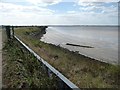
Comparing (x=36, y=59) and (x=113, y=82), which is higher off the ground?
(x=36, y=59)

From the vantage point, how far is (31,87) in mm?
6961

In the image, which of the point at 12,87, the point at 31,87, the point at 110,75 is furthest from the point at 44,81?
the point at 110,75

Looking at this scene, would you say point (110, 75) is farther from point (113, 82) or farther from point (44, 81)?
point (44, 81)

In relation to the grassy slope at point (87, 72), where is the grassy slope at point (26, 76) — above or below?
above

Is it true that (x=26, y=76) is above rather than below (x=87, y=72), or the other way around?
above

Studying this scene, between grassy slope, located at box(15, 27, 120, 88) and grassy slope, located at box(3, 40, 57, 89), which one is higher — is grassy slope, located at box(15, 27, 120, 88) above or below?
below

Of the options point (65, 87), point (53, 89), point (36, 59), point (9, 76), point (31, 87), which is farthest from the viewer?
point (36, 59)

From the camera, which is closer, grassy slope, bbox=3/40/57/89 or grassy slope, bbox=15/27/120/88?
grassy slope, bbox=3/40/57/89

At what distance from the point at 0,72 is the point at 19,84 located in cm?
215

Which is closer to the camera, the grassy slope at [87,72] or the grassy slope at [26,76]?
the grassy slope at [26,76]

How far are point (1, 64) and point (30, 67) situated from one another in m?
2.69

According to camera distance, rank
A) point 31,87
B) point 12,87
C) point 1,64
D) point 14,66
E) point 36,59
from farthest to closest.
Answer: point 1,64 → point 14,66 → point 36,59 → point 12,87 → point 31,87

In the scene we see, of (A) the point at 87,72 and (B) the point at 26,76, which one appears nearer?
(B) the point at 26,76

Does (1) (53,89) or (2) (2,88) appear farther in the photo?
(2) (2,88)
